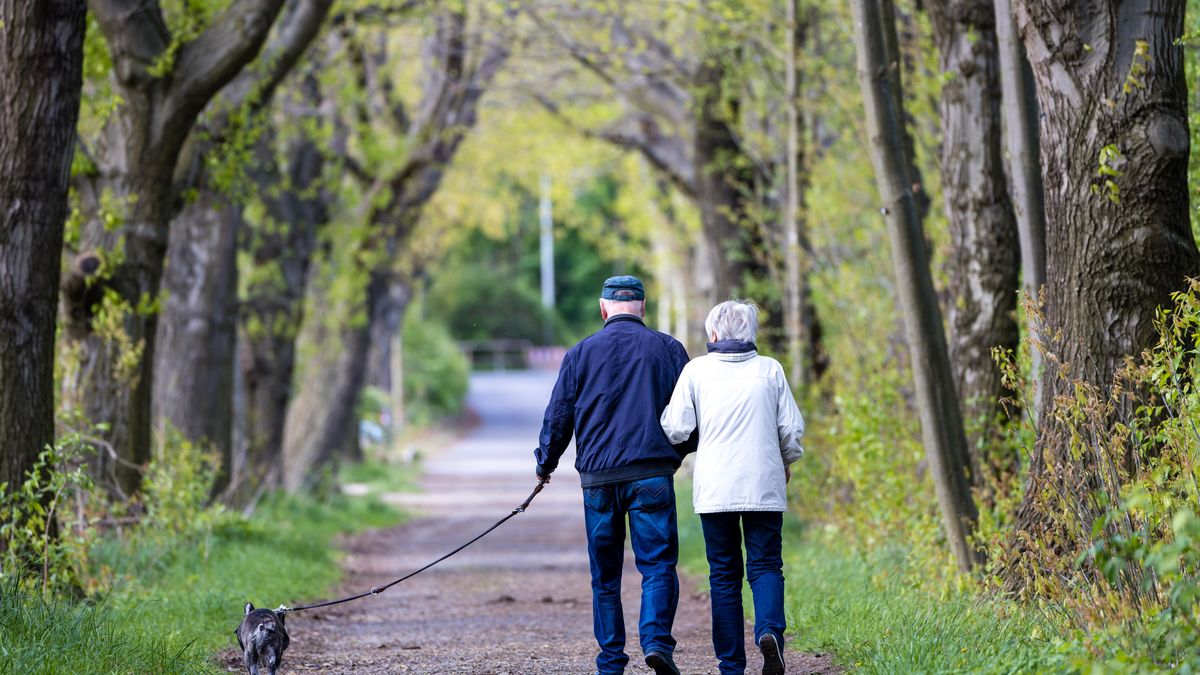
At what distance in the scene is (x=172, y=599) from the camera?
31.0ft

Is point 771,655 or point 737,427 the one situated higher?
point 737,427

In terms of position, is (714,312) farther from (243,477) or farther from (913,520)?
(243,477)

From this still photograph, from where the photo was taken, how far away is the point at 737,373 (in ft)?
22.8

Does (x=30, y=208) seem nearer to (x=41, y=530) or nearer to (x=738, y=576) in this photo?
(x=41, y=530)

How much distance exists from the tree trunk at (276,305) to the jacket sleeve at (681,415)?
1259cm

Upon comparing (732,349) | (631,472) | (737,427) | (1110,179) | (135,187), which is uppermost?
(135,187)

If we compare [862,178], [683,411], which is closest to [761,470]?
[683,411]

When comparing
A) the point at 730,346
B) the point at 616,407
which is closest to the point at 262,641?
the point at 616,407

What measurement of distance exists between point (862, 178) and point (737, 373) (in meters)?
9.58

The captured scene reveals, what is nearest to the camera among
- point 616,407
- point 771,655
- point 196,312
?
point 771,655

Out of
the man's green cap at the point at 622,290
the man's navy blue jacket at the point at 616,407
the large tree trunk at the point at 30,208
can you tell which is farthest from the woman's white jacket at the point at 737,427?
the large tree trunk at the point at 30,208

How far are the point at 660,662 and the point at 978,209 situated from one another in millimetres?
4671

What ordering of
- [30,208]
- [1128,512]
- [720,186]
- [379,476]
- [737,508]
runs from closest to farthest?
1. [1128,512]
2. [737,508]
3. [30,208]
4. [720,186]
5. [379,476]

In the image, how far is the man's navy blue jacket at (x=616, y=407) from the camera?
6.98 metres
